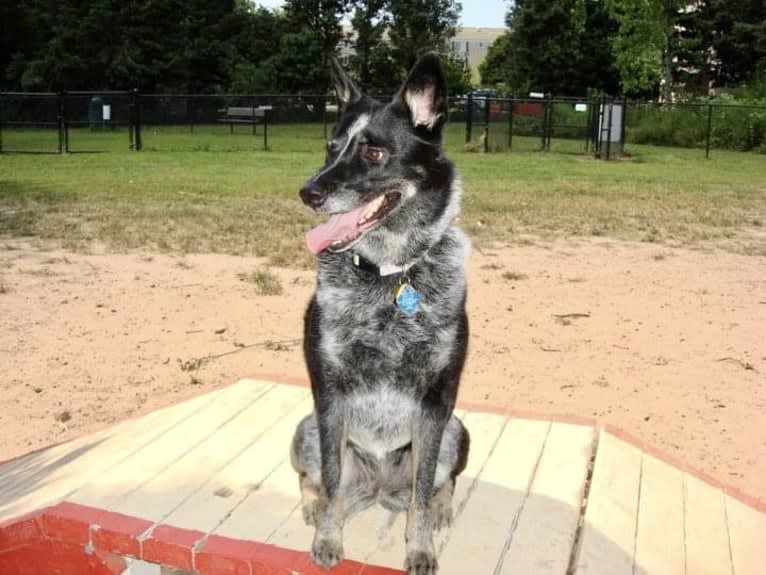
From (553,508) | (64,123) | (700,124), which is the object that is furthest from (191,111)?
(553,508)

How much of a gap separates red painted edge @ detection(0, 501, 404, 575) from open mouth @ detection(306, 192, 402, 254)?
42.8 inches

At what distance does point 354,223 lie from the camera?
2.57 metres

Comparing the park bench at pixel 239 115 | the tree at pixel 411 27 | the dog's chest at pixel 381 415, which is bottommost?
the dog's chest at pixel 381 415

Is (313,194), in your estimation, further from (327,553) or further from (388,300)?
(327,553)

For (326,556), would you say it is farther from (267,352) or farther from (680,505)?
(267,352)

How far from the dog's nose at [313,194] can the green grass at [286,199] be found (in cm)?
577

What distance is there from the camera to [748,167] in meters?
20.2

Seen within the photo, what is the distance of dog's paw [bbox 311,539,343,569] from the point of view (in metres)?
2.67

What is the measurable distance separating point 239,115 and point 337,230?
25.5 metres

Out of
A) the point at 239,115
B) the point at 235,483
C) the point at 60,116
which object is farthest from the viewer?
the point at 239,115

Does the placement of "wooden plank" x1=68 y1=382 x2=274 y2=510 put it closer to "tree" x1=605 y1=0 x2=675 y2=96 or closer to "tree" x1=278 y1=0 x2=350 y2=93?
"tree" x1=605 y1=0 x2=675 y2=96

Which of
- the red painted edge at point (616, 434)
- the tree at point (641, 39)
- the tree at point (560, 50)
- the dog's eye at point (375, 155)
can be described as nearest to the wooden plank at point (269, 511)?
the red painted edge at point (616, 434)

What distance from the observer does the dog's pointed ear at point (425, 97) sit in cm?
256

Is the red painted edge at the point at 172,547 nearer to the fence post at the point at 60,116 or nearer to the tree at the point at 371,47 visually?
the fence post at the point at 60,116
